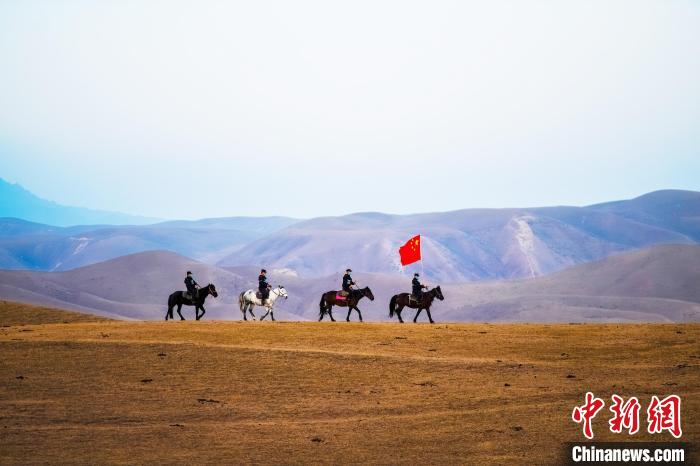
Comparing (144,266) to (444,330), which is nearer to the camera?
(444,330)

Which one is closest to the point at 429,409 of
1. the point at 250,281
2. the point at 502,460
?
the point at 502,460

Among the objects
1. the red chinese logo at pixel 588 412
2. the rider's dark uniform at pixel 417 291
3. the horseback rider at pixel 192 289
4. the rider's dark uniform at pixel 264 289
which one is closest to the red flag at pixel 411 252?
the rider's dark uniform at pixel 417 291

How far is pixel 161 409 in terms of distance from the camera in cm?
2494

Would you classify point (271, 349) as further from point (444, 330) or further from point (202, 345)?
point (444, 330)

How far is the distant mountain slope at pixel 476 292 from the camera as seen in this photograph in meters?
139

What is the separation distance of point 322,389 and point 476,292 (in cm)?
15425

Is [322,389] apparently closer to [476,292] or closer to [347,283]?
[347,283]

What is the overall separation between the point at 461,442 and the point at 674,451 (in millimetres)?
4835

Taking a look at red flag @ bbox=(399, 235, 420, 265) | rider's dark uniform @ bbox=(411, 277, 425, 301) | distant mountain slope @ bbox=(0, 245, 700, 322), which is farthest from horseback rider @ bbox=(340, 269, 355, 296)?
distant mountain slope @ bbox=(0, 245, 700, 322)

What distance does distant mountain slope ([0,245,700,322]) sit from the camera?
139125mm

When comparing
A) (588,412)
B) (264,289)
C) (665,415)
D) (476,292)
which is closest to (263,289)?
(264,289)

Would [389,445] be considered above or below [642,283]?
below

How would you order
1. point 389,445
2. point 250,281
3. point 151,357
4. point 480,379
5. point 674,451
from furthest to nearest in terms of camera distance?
point 250,281 < point 151,357 < point 480,379 < point 389,445 < point 674,451

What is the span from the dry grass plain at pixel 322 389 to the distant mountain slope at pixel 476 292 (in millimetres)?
97280
